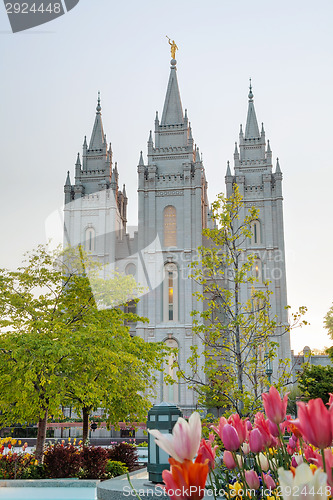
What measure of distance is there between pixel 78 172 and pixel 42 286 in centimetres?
3660

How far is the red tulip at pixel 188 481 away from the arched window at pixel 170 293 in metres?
43.3

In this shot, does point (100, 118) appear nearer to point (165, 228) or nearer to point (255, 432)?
point (165, 228)

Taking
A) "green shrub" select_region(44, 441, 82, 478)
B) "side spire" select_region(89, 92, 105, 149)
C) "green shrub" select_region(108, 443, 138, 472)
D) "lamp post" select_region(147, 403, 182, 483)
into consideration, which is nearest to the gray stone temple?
"side spire" select_region(89, 92, 105, 149)

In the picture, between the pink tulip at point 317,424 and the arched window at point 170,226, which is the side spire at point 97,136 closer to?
the arched window at point 170,226

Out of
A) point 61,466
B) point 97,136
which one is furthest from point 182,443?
point 97,136

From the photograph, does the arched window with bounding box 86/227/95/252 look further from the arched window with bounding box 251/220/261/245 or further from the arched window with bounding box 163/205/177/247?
the arched window with bounding box 251/220/261/245

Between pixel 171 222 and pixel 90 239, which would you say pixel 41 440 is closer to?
pixel 171 222

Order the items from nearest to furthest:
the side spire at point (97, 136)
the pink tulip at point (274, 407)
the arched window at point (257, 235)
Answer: the pink tulip at point (274, 407)
the arched window at point (257, 235)
the side spire at point (97, 136)

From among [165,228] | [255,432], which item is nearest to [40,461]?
[255,432]

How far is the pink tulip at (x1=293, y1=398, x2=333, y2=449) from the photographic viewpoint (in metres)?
1.67

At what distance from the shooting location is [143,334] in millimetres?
44094

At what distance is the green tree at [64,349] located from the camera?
1405cm

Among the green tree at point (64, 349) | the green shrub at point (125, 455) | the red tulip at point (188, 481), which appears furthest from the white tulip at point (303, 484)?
the green shrub at point (125, 455)

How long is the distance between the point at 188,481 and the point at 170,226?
150ft
